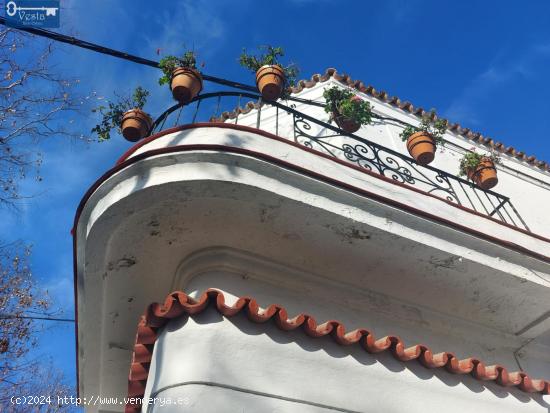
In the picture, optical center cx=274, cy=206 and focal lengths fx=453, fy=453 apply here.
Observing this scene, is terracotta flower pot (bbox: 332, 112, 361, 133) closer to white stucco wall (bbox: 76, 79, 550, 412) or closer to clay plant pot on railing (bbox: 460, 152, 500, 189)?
clay plant pot on railing (bbox: 460, 152, 500, 189)

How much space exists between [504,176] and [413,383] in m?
7.28

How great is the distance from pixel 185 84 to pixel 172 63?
548 mm

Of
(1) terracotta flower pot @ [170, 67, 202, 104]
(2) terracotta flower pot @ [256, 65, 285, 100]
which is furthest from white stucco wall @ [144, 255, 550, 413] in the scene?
(2) terracotta flower pot @ [256, 65, 285, 100]

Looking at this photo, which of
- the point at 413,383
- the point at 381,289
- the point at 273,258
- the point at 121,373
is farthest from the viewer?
the point at 121,373

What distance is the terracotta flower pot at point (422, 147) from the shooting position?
5578mm

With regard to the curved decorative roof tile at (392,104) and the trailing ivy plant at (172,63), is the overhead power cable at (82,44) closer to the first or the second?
the trailing ivy plant at (172,63)

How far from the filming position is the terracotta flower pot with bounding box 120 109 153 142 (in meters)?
4.95

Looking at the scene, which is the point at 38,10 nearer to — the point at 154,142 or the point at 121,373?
the point at 154,142

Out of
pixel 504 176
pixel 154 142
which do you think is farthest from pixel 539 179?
pixel 154 142

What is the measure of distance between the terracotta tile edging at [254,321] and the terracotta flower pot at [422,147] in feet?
9.20

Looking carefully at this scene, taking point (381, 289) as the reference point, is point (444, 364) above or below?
below

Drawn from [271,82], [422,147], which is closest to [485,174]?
[422,147]

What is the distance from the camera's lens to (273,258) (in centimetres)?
377

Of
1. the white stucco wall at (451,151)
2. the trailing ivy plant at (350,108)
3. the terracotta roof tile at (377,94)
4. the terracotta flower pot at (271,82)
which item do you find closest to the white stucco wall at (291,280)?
the terracotta flower pot at (271,82)
